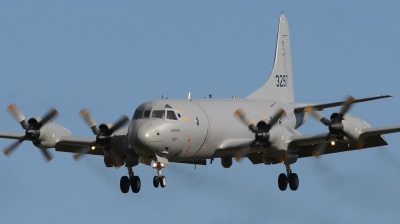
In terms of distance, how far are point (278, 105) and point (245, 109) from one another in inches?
172

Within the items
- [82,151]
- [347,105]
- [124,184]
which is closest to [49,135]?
[82,151]

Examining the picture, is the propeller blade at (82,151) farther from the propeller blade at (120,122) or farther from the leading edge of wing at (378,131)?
the leading edge of wing at (378,131)

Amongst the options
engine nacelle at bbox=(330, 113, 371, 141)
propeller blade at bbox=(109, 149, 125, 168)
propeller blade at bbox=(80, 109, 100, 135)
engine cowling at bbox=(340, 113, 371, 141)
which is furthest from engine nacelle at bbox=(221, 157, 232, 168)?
engine cowling at bbox=(340, 113, 371, 141)

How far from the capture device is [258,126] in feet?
145

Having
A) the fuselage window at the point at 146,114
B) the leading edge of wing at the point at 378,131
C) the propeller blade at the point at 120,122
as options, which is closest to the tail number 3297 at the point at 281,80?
the leading edge of wing at the point at 378,131

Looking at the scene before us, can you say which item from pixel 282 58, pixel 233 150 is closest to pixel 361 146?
pixel 233 150

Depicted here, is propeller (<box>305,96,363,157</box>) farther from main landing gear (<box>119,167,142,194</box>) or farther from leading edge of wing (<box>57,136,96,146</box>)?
leading edge of wing (<box>57,136,96,146</box>)

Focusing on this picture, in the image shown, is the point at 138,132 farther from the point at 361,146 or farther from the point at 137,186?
the point at 361,146

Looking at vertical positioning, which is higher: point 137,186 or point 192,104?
point 192,104

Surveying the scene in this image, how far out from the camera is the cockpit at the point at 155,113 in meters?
42.5

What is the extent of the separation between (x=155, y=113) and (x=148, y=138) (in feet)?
5.53

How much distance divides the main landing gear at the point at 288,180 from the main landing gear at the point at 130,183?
725cm

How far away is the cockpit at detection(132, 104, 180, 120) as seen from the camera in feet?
140

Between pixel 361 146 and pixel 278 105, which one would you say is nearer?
pixel 361 146
